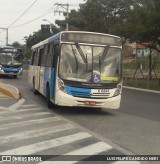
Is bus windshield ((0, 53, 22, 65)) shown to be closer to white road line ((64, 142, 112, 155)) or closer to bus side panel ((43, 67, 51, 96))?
bus side panel ((43, 67, 51, 96))

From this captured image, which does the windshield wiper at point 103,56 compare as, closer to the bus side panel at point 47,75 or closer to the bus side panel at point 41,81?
the bus side panel at point 47,75

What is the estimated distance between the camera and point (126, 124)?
42.1ft

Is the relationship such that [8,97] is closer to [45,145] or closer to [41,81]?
[41,81]

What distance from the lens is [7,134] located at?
10.5m

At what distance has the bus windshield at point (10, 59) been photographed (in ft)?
132

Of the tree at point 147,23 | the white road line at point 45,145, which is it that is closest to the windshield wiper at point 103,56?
the white road line at point 45,145

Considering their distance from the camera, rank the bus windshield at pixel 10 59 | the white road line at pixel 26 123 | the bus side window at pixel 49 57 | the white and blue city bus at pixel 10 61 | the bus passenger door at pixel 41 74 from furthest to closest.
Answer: the bus windshield at pixel 10 59 → the white and blue city bus at pixel 10 61 → the bus passenger door at pixel 41 74 → the bus side window at pixel 49 57 → the white road line at pixel 26 123

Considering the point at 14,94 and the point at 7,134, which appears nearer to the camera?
the point at 7,134

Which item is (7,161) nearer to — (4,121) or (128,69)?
(4,121)

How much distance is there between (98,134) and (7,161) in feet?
11.7

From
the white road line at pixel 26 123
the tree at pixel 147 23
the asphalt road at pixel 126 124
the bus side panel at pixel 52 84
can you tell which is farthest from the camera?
the tree at pixel 147 23

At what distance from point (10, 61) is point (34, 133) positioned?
30356 millimetres

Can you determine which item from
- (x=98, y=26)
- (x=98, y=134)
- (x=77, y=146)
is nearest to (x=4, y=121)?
(x=98, y=134)

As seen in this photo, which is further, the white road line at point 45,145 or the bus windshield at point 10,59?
the bus windshield at point 10,59
